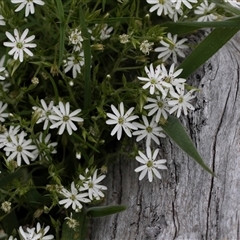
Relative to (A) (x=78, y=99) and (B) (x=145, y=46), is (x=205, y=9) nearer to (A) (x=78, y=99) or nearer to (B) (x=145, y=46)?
(B) (x=145, y=46)

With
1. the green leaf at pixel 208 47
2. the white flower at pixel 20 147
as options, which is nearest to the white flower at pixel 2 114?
the white flower at pixel 20 147

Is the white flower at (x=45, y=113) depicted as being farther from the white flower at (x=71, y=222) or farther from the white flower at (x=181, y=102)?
the white flower at (x=181, y=102)

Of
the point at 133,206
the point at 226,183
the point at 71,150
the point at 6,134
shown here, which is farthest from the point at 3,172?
the point at 226,183

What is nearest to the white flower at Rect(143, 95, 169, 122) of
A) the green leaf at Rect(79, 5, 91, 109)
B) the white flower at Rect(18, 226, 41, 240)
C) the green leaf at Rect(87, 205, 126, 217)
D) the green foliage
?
the green foliage

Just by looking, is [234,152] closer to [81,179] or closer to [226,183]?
[226,183]

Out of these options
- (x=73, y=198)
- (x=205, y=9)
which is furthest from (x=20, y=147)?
(x=205, y=9)

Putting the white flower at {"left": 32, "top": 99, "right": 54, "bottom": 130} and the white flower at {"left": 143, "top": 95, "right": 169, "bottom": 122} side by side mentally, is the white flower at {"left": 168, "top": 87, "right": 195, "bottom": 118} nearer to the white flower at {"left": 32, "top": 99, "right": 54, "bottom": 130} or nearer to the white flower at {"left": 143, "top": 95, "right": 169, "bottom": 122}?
the white flower at {"left": 143, "top": 95, "right": 169, "bottom": 122}
